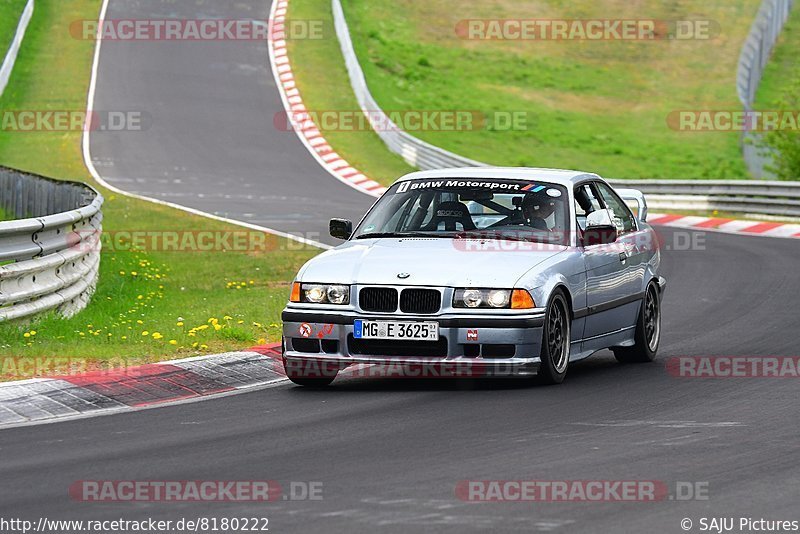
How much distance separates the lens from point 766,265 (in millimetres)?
19797

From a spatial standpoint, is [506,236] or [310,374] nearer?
[310,374]

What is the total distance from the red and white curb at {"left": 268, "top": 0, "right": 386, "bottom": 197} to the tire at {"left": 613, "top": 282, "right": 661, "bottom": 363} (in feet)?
59.9

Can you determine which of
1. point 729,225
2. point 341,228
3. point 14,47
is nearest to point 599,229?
point 341,228

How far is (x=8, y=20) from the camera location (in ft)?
167

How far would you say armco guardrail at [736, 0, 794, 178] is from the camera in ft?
137

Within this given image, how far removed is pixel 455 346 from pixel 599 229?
5.61 feet

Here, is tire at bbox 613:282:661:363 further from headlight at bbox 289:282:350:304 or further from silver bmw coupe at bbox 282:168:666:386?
headlight at bbox 289:282:350:304

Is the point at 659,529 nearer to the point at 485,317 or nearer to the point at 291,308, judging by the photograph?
the point at 485,317

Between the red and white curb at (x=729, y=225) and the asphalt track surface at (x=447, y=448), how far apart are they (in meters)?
13.4

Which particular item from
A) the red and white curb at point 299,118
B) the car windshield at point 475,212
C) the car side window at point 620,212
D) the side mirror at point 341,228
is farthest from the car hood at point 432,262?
the red and white curb at point 299,118

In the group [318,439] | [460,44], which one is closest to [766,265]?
[318,439]

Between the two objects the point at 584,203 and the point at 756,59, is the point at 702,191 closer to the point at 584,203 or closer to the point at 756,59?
the point at 584,203

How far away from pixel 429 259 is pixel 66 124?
30.3 metres

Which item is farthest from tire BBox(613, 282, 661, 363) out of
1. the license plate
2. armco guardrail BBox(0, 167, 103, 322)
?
armco guardrail BBox(0, 167, 103, 322)
